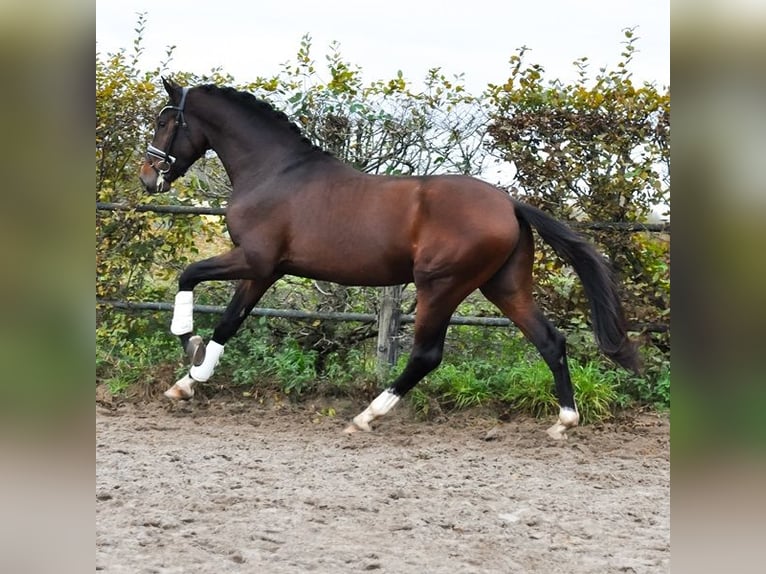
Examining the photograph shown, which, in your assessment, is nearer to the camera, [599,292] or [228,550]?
[228,550]

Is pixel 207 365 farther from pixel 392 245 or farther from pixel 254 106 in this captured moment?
pixel 254 106

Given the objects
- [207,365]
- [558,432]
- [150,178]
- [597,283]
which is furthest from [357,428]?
[150,178]

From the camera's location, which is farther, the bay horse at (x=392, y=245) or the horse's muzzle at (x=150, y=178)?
the horse's muzzle at (x=150, y=178)

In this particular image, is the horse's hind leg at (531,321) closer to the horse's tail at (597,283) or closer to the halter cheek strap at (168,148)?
the horse's tail at (597,283)

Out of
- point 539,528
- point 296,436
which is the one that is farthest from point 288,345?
point 539,528

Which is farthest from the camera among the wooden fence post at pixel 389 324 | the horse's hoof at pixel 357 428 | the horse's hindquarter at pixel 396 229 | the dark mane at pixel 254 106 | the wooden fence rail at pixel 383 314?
the wooden fence post at pixel 389 324

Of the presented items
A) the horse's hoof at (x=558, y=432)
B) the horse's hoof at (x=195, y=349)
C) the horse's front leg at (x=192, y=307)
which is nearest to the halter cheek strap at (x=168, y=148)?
the horse's front leg at (x=192, y=307)

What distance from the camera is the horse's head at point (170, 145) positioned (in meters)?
5.17

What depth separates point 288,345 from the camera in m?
6.17

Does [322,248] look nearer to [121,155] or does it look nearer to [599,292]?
[599,292]

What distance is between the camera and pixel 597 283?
4934mm
